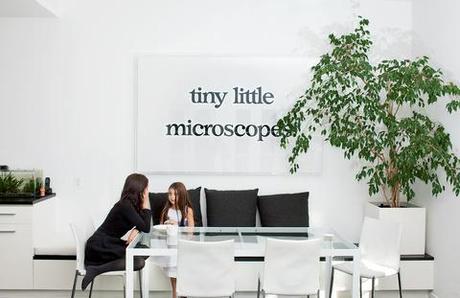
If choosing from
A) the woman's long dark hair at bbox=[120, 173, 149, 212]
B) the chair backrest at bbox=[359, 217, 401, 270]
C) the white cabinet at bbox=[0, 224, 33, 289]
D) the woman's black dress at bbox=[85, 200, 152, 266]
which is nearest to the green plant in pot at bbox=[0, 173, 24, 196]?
the white cabinet at bbox=[0, 224, 33, 289]

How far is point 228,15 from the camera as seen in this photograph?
20.3 feet

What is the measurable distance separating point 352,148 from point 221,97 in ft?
4.73

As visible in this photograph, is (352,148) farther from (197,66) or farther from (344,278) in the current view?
(197,66)

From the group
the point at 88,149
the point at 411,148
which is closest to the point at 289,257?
the point at 411,148

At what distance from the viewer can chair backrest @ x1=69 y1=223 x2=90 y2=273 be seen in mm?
4809

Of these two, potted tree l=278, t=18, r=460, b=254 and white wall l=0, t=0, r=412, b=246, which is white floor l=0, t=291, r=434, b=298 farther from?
white wall l=0, t=0, r=412, b=246

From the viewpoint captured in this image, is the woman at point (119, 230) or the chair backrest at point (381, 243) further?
the chair backrest at point (381, 243)

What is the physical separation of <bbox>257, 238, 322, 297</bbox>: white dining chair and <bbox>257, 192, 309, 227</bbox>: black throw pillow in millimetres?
1684

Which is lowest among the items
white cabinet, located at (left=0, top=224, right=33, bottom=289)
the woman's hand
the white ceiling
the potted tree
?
white cabinet, located at (left=0, top=224, right=33, bottom=289)

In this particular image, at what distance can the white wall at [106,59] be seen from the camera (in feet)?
20.0

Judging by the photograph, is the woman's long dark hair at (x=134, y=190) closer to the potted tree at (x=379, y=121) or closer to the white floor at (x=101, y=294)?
the white floor at (x=101, y=294)

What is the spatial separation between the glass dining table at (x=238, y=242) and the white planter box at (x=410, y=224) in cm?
92

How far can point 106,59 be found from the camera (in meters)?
6.14

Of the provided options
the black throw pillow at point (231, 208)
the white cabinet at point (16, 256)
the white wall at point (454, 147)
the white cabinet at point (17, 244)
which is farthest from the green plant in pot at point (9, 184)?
the white wall at point (454, 147)
